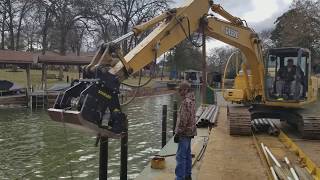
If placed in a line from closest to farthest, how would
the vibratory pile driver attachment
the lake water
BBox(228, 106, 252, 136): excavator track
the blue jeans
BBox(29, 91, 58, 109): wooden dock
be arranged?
1. the vibratory pile driver attachment
2. the blue jeans
3. the lake water
4. BBox(228, 106, 252, 136): excavator track
5. BBox(29, 91, 58, 109): wooden dock

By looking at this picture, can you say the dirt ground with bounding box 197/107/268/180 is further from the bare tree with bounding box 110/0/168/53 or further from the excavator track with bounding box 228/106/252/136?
the bare tree with bounding box 110/0/168/53

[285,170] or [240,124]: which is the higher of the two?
[240,124]

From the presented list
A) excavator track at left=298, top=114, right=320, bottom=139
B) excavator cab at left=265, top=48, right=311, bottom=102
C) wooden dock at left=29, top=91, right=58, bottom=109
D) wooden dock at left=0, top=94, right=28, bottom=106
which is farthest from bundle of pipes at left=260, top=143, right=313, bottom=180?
wooden dock at left=0, top=94, right=28, bottom=106

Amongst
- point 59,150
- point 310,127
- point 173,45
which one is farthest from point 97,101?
point 59,150

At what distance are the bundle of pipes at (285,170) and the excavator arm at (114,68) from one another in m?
3.20

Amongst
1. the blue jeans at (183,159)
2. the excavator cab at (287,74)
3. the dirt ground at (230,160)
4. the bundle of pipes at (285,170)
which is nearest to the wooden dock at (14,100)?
the dirt ground at (230,160)

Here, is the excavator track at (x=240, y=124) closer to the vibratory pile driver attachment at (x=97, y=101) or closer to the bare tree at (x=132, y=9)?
the vibratory pile driver attachment at (x=97, y=101)

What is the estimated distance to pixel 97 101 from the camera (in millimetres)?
7371

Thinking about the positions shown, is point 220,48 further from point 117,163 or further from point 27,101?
point 117,163

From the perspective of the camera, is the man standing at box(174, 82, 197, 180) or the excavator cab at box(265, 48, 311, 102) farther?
the excavator cab at box(265, 48, 311, 102)

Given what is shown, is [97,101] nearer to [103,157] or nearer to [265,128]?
[103,157]

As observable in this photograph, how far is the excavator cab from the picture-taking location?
1497 cm

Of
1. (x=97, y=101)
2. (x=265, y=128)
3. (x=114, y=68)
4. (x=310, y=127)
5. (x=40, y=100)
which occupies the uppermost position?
(x=114, y=68)

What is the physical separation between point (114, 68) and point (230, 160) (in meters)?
3.94
